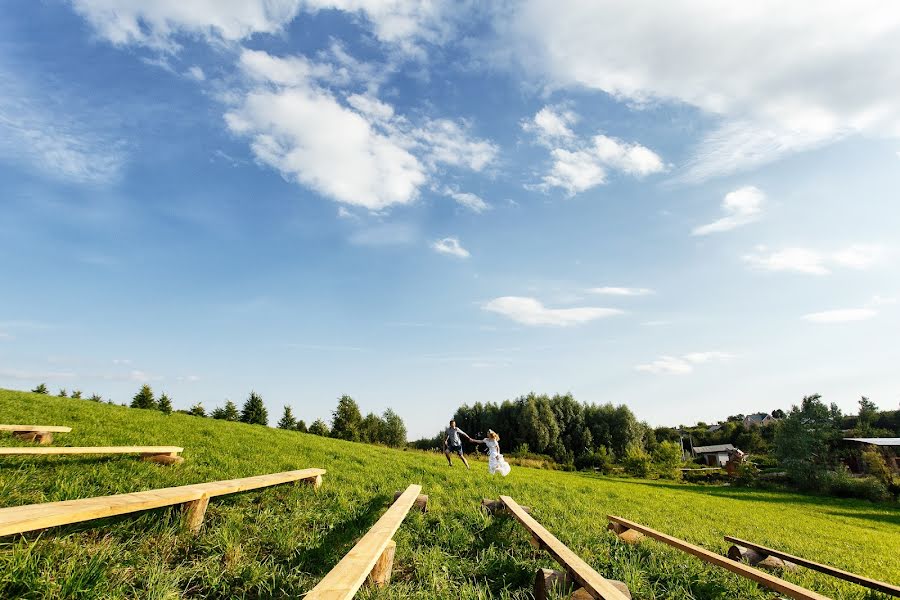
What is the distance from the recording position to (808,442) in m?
38.3

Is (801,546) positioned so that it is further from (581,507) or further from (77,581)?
(77,581)

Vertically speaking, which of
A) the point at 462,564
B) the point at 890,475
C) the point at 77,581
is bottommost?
the point at 890,475

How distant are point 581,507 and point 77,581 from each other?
9.57 m

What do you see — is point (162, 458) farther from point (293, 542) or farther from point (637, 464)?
point (637, 464)

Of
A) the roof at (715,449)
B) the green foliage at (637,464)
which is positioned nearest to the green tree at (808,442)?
the green foliage at (637,464)

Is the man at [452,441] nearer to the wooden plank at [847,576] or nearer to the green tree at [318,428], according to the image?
the wooden plank at [847,576]

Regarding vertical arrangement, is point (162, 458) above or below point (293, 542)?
above

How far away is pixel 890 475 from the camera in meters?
36.1

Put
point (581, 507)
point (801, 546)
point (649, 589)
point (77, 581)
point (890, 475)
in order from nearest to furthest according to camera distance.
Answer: point (77, 581) → point (649, 589) → point (581, 507) → point (801, 546) → point (890, 475)

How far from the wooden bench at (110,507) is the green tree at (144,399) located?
35291 millimetres

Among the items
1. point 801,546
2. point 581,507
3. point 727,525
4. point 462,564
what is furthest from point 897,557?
point 462,564

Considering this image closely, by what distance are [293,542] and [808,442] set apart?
47976 mm

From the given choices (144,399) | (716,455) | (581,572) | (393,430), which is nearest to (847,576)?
(581,572)

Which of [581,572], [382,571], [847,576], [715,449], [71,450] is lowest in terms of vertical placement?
[715,449]
